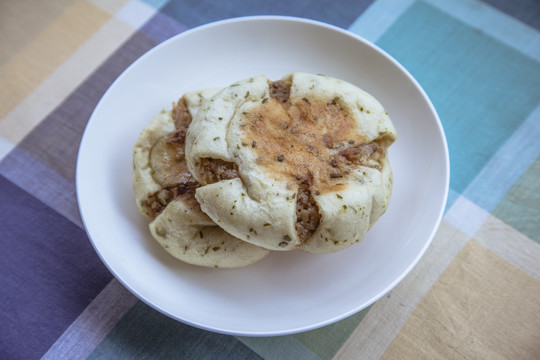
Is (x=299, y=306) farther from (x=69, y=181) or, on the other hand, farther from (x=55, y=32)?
(x=55, y=32)

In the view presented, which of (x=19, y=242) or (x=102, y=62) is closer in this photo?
(x=19, y=242)

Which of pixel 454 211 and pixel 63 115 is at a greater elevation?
pixel 63 115

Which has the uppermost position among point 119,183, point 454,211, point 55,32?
point 55,32

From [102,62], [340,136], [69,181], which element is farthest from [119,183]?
[340,136]

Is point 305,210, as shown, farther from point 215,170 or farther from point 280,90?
point 280,90

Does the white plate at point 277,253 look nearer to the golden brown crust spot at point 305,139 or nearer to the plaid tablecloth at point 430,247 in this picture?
the plaid tablecloth at point 430,247

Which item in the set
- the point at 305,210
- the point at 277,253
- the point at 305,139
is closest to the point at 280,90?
the point at 305,139

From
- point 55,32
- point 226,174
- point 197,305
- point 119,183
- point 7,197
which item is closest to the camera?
point 226,174
